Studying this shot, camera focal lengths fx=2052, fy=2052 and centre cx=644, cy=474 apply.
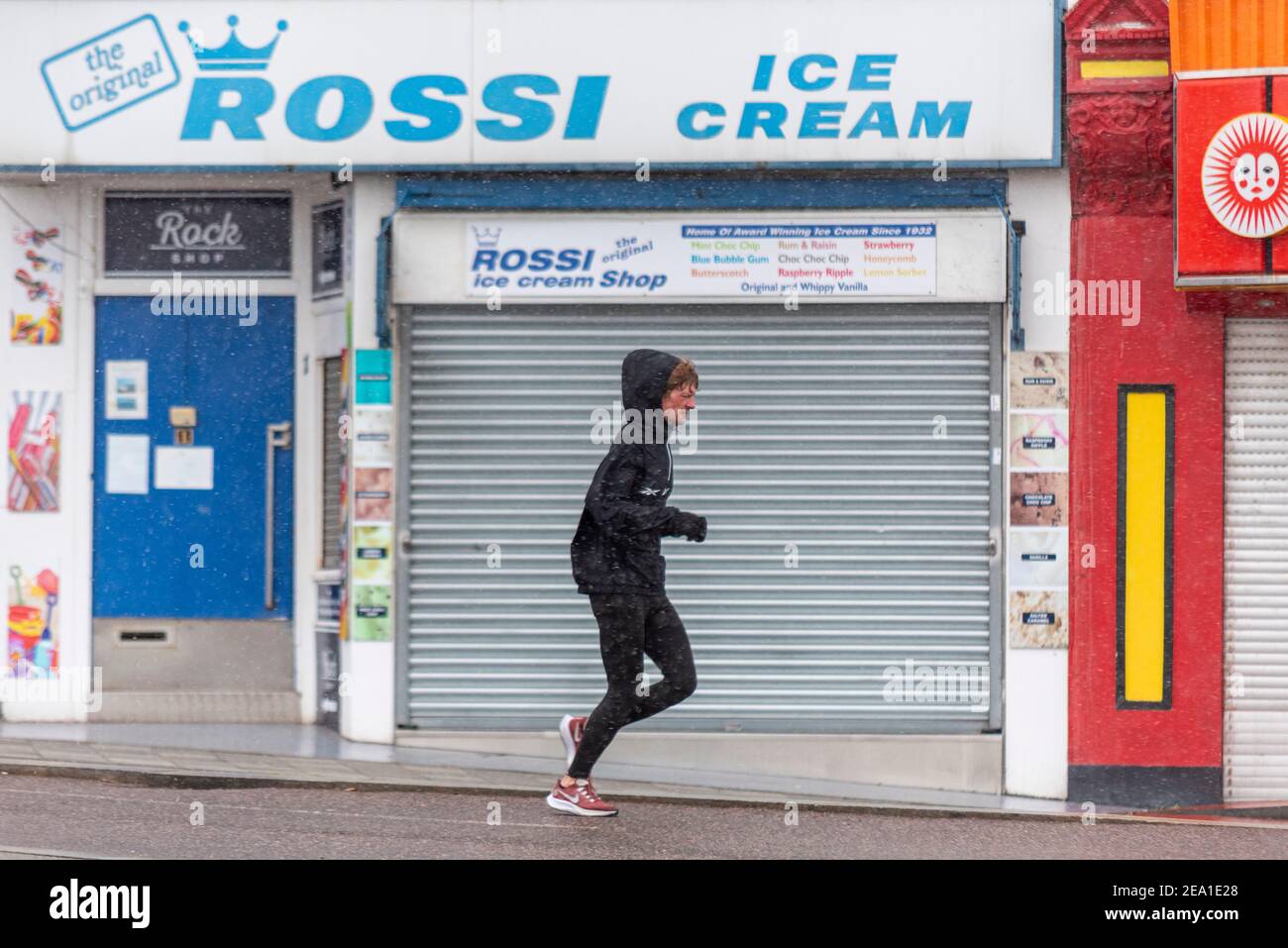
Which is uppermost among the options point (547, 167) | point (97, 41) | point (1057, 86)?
point (97, 41)

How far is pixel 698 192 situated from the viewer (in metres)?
11.8

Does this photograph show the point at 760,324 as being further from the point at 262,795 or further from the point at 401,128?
the point at 262,795

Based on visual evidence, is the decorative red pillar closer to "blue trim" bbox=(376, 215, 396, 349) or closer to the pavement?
the pavement

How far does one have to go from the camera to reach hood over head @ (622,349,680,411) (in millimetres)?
9477

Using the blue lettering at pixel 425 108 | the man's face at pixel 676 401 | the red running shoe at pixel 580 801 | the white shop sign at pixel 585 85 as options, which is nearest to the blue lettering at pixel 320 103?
the white shop sign at pixel 585 85

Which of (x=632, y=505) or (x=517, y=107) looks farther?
(x=517, y=107)

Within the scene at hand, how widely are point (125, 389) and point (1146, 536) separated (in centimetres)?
615

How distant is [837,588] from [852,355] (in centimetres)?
135

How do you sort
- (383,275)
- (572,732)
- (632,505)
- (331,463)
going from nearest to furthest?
(632,505) → (572,732) → (383,275) → (331,463)

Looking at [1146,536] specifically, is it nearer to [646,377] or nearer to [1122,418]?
[1122,418]

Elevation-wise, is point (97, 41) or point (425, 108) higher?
point (97, 41)

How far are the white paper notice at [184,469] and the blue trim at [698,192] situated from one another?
2.08 metres

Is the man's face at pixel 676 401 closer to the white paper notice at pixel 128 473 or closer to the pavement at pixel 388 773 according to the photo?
the pavement at pixel 388 773

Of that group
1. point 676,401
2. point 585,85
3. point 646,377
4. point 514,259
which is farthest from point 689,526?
point 585,85
